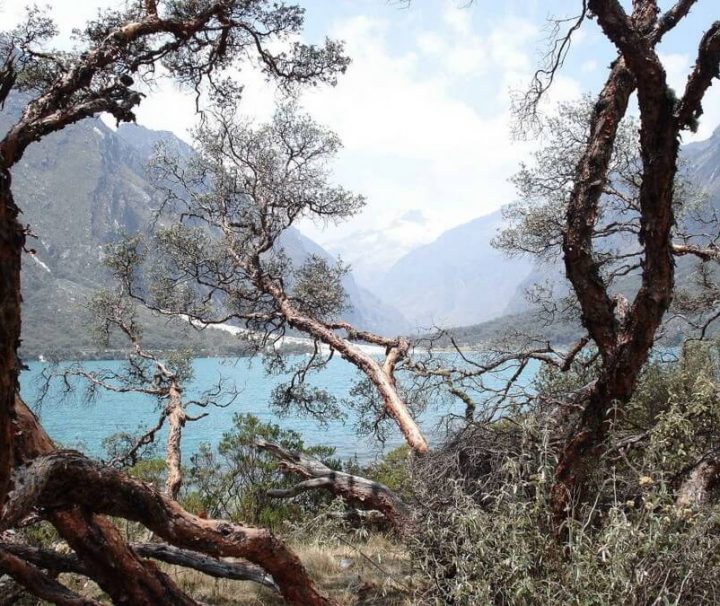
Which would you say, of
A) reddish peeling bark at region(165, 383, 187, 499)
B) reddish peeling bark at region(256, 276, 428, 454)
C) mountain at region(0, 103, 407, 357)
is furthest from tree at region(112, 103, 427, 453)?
mountain at region(0, 103, 407, 357)

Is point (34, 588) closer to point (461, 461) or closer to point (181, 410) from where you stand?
point (461, 461)

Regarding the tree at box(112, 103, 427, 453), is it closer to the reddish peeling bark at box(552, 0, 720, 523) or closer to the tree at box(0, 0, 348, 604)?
the tree at box(0, 0, 348, 604)

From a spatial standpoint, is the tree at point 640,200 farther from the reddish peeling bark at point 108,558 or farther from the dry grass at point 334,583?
the reddish peeling bark at point 108,558

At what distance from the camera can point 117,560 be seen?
11.9 ft

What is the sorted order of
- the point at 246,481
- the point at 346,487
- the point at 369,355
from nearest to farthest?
the point at 346,487 < the point at 369,355 < the point at 246,481

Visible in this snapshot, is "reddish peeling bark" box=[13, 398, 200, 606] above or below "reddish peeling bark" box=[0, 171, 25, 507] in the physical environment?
below

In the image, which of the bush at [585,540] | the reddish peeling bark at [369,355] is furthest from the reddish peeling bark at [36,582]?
the reddish peeling bark at [369,355]

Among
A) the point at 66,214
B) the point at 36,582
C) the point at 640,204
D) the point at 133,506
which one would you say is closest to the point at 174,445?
the point at 36,582

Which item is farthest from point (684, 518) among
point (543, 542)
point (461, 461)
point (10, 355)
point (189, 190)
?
point (189, 190)

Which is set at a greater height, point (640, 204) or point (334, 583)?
point (640, 204)

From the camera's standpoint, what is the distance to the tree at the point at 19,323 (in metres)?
2.04

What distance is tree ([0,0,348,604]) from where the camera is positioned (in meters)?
2.04

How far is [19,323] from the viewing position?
6.32 feet

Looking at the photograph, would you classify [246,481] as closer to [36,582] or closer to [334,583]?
[334,583]
